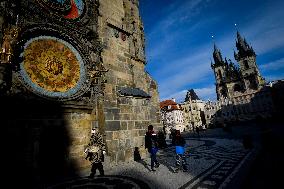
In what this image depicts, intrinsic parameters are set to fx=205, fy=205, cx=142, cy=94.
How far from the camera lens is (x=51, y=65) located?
8266mm

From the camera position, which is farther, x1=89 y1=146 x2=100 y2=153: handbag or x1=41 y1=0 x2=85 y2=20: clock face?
x1=41 y1=0 x2=85 y2=20: clock face

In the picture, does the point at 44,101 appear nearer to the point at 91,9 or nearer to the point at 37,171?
the point at 37,171

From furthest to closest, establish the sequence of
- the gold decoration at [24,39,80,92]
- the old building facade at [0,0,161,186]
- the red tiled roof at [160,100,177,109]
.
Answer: the red tiled roof at [160,100,177,109]
the gold decoration at [24,39,80,92]
the old building facade at [0,0,161,186]

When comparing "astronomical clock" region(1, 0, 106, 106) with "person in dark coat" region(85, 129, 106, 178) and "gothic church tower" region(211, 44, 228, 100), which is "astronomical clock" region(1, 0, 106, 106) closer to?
"person in dark coat" region(85, 129, 106, 178)

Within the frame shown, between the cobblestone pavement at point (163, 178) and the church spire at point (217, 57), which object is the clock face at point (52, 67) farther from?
the church spire at point (217, 57)

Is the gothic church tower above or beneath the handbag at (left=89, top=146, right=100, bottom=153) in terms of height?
above

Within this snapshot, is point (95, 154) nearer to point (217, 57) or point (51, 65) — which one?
point (51, 65)

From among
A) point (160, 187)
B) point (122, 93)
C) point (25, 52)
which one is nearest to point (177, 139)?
point (160, 187)

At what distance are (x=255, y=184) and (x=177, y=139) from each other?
306 centimetres

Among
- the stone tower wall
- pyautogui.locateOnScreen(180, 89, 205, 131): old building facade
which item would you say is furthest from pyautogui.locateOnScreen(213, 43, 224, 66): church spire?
the stone tower wall

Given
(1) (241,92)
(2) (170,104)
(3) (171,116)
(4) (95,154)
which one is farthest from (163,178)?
(1) (241,92)

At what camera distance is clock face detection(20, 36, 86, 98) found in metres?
7.46

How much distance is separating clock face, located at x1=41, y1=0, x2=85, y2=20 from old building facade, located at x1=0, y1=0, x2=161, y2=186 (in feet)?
0.15

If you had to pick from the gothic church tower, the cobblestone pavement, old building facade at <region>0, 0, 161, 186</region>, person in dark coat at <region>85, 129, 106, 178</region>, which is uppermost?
the gothic church tower
